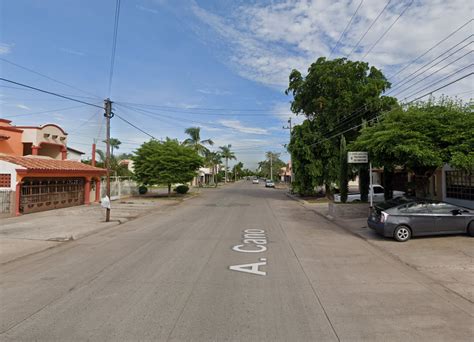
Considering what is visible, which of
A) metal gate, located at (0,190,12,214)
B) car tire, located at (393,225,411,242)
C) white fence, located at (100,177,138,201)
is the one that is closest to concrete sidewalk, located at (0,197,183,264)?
metal gate, located at (0,190,12,214)

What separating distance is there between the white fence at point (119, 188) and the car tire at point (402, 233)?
24649 millimetres

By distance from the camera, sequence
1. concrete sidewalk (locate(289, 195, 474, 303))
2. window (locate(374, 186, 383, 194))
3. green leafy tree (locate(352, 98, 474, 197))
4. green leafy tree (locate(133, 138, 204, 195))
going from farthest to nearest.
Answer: green leafy tree (locate(133, 138, 204, 195)) → window (locate(374, 186, 383, 194)) → green leafy tree (locate(352, 98, 474, 197)) → concrete sidewalk (locate(289, 195, 474, 303))

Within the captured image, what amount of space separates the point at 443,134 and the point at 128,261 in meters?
11.0

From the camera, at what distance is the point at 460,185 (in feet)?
54.6

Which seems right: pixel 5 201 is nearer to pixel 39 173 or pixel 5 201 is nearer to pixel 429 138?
pixel 39 173

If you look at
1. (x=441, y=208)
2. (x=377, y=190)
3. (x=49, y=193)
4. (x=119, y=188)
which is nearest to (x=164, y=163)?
(x=119, y=188)

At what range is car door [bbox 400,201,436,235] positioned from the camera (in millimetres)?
9984

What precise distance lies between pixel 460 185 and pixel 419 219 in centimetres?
906

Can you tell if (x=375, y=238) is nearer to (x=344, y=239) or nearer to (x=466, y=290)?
(x=344, y=239)

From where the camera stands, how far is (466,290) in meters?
5.71

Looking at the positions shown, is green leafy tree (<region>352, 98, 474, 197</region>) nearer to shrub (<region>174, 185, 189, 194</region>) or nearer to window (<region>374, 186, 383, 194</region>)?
window (<region>374, 186, 383, 194</region>)

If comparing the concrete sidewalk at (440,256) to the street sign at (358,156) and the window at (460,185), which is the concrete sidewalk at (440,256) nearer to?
the street sign at (358,156)

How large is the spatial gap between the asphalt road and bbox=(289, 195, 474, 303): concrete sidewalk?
0.38 metres

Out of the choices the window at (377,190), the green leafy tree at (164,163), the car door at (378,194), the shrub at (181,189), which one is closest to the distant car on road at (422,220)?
the car door at (378,194)
